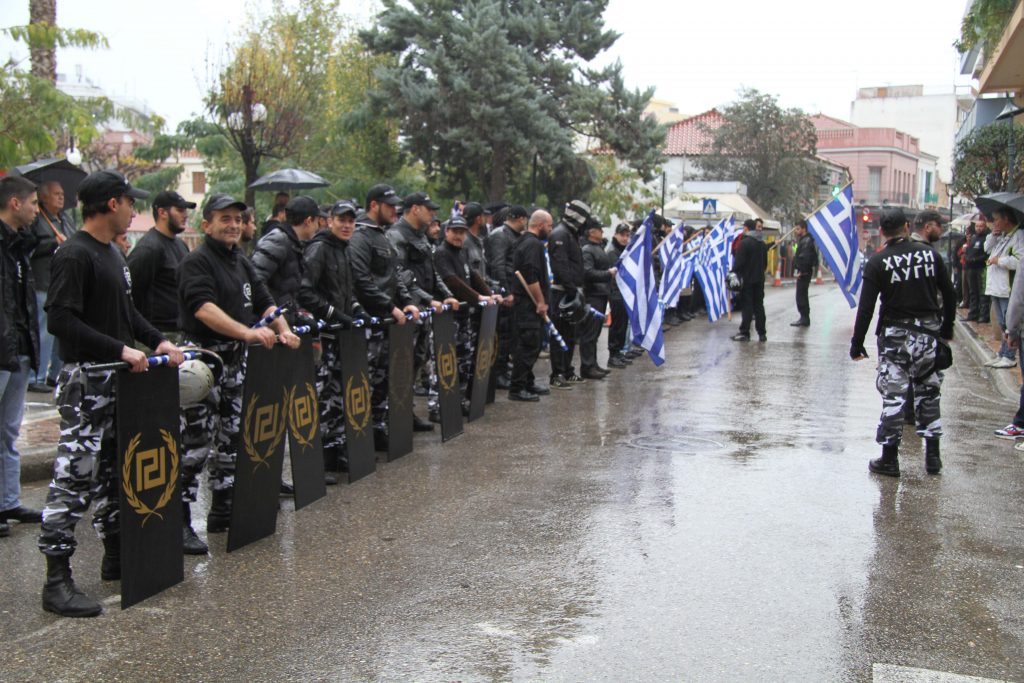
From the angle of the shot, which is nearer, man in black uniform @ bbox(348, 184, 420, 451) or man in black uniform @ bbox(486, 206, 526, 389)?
man in black uniform @ bbox(348, 184, 420, 451)

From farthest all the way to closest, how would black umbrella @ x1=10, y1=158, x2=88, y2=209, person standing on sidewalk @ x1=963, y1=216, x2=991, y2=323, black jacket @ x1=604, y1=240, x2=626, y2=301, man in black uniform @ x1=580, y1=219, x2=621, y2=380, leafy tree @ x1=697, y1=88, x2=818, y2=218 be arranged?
leafy tree @ x1=697, y1=88, x2=818, y2=218 → person standing on sidewalk @ x1=963, y1=216, x2=991, y2=323 → black jacket @ x1=604, y1=240, x2=626, y2=301 → man in black uniform @ x1=580, y1=219, x2=621, y2=380 → black umbrella @ x1=10, y1=158, x2=88, y2=209

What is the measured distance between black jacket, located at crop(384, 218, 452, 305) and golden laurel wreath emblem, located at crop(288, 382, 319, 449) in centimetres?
291

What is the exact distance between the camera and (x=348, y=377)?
24.6 feet

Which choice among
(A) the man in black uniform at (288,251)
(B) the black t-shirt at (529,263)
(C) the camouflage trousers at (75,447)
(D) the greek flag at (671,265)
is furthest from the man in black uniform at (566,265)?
(C) the camouflage trousers at (75,447)

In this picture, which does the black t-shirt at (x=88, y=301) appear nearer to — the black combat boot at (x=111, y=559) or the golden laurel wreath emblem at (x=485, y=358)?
the black combat boot at (x=111, y=559)

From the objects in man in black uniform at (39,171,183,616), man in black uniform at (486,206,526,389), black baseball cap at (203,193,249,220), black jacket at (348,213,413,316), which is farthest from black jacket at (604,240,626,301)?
man in black uniform at (39,171,183,616)

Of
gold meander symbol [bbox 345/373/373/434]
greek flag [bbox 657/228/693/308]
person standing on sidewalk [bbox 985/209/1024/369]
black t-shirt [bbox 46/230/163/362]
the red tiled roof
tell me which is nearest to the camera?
black t-shirt [bbox 46/230/163/362]

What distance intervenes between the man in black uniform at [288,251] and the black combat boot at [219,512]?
65.8 inches

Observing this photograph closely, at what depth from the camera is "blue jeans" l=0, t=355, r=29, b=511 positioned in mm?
6230

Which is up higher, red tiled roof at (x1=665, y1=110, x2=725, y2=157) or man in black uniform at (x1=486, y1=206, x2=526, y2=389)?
red tiled roof at (x1=665, y1=110, x2=725, y2=157)

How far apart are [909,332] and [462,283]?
4.18 m

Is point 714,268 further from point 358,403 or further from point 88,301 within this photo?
point 88,301

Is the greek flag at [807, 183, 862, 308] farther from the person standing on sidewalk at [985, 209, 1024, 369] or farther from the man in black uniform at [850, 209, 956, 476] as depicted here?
the man in black uniform at [850, 209, 956, 476]

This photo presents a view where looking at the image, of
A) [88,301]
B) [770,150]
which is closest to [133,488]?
[88,301]
